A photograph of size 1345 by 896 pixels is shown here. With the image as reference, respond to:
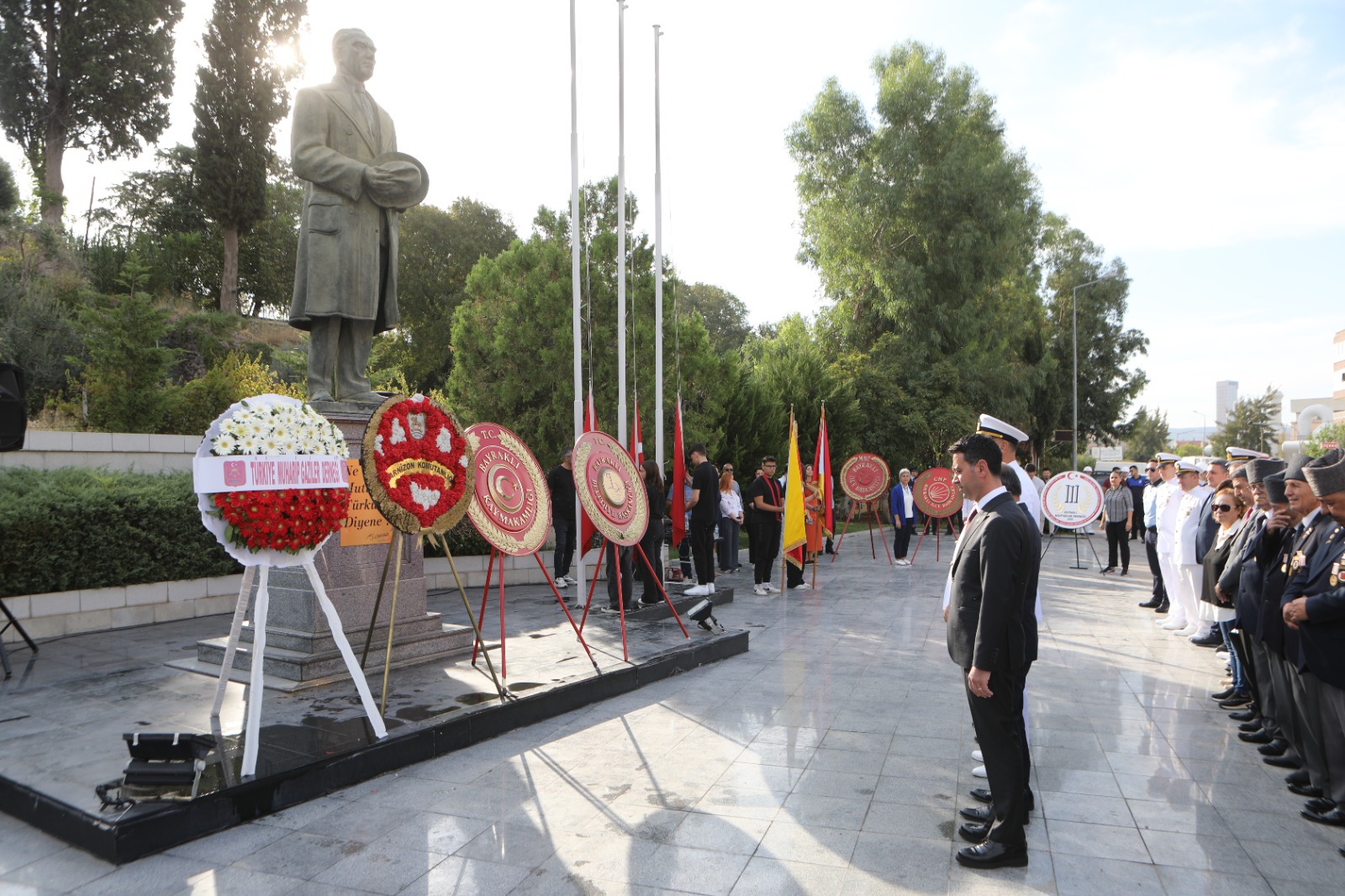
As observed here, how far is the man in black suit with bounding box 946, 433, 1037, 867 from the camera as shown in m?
3.77

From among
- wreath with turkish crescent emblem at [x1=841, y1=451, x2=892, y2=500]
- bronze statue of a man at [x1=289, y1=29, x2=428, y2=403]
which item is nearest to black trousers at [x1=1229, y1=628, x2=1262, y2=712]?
bronze statue of a man at [x1=289, y1=29, x2=428, y2=403]

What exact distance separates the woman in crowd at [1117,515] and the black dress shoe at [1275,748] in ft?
33.9

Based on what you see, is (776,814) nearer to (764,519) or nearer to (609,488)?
(609,488)

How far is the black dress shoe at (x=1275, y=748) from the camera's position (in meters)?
5.40

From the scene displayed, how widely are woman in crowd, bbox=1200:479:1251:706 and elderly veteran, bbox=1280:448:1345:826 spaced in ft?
6.74

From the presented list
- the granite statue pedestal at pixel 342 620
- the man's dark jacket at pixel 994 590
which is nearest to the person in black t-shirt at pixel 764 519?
the granite statue pedestal at pixel 342 620

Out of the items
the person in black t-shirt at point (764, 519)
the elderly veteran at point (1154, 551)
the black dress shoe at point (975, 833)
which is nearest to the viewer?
the black dress shoe at point (975, 833)

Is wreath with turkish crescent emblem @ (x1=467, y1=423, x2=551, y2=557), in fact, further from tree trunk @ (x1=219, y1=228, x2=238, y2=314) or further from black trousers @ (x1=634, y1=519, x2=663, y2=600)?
tree trunk @ (x1=219, y1=228, x2=238, y2=314)

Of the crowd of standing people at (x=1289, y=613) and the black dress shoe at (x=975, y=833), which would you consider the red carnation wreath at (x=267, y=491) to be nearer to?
the black dress shoe at (x=975, y=833)

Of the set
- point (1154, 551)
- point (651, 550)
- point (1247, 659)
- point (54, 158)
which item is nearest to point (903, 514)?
point (1154, 551)

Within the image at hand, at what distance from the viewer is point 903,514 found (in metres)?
17.2

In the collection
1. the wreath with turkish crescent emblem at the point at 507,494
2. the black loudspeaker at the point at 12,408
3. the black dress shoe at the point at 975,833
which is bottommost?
the black dress shoe at the point at 975,833

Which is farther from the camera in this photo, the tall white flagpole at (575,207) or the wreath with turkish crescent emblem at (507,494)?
the tall white flagpole at (575,207)

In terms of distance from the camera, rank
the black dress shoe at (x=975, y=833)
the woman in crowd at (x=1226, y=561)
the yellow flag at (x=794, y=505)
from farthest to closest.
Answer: the yellow flag at (x=794, y=505)
the woman in crowd at (x=1226, y=561)
the black dress shoe at (x=975, y=833)
